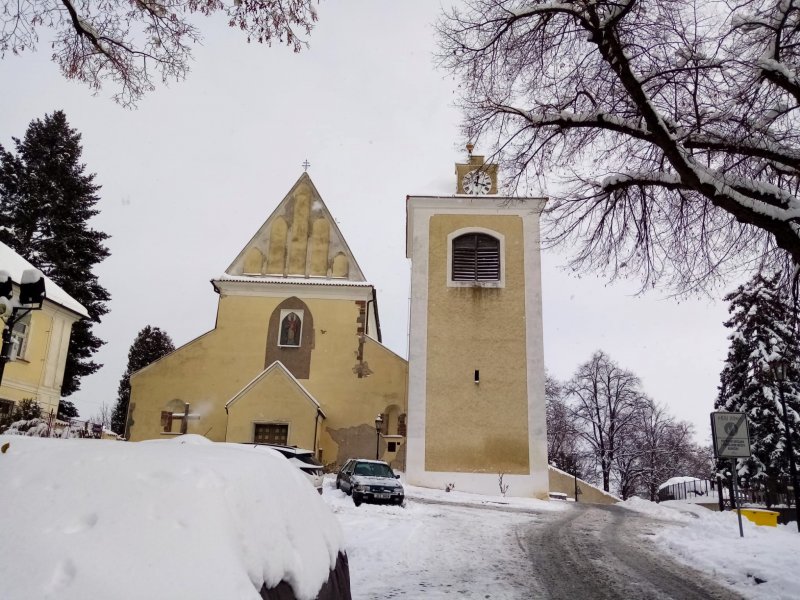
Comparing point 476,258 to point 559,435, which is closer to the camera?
point 476,258

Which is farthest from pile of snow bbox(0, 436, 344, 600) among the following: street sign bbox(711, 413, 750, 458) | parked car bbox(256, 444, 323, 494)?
parked car bbox(256, 444, 323, 494)

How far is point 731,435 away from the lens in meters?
13.1

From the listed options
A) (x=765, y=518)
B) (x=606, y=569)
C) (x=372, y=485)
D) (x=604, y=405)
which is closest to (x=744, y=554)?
(x=606, y=569)

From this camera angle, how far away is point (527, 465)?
83.6 feet

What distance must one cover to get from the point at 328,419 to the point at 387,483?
11.5m

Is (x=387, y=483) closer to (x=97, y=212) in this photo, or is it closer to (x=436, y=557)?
(x=436, y=557)

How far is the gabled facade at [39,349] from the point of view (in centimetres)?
2130

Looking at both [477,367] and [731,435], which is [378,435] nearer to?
[477,367]

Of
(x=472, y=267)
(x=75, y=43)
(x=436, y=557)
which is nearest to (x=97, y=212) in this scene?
(x=472, y=267)

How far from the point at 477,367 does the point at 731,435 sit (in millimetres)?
14264

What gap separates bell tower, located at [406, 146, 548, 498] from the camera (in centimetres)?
2555

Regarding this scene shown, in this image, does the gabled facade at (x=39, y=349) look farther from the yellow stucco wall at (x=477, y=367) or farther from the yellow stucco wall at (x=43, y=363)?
the yellow stucco wall at (x=477, y=367)

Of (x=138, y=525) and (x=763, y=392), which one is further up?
(x=763, y=392)

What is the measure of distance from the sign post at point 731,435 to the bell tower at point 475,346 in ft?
42.2
